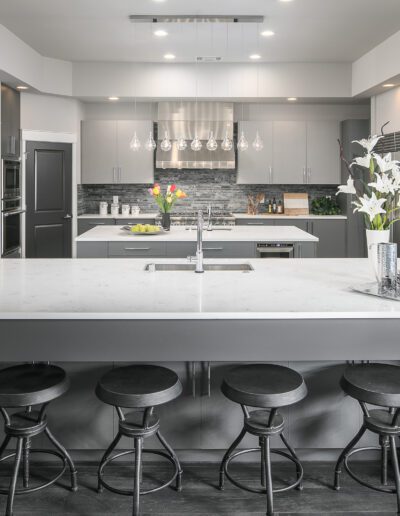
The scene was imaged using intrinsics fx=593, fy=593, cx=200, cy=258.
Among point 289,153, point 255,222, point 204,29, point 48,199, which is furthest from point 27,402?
point 289,153

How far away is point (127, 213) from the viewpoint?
334 inches

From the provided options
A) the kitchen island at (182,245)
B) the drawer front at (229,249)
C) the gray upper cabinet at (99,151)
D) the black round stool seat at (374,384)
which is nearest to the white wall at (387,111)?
the kitchen island at (182,245)

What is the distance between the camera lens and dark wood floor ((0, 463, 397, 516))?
2639 mm

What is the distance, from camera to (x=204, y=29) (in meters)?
6.06

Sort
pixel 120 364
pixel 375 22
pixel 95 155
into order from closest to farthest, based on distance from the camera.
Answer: pixel 120 364
pixel 375 22
pixel 95 155

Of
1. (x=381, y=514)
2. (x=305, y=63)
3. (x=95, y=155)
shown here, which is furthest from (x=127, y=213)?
(x=381, y=514)

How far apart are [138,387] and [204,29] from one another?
4.56m

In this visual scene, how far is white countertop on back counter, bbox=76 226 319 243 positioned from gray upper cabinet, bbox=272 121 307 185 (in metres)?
2.26

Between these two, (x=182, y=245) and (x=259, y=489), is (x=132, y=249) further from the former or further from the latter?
(x=259, y=489)

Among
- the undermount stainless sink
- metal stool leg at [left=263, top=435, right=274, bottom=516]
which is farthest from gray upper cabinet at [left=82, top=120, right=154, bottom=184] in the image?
metal stool leg at [left=263, top=435, right=274, bottom=516]

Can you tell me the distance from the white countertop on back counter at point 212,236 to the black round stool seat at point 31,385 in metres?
2.73

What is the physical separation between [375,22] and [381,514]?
4784mm

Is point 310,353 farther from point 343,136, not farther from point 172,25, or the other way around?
point 343,136

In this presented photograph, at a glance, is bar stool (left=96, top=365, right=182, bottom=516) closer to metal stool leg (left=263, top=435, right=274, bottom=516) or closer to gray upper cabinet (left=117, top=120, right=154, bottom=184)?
metal stool leg (left=263, top=435, right=274, bottom=516)
